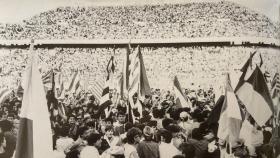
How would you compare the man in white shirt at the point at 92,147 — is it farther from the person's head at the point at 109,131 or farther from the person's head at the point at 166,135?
the person's head at the point at 166,135

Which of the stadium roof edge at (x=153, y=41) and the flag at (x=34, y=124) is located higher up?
the stadium roof edge at (x=153, y=41)

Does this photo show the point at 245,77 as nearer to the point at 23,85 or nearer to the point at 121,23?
the point at 121,23

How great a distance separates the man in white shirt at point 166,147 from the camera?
0.96m

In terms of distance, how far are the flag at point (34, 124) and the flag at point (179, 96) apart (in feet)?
1.12

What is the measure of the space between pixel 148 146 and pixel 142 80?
0.17 m

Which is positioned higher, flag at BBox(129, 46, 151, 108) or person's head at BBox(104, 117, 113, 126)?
flag at BBox(129, 46, 151, 108)

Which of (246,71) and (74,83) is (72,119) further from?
(246,71)

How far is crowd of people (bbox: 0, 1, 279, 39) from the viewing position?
970mm

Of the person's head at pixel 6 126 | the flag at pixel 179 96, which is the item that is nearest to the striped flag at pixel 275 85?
the flag at pixel 179 96

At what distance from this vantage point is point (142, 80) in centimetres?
98

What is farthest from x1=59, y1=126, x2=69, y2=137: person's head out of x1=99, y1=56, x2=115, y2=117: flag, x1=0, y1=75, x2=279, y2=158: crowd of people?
x1=99, y1=56, x2=115, y2=117: flag

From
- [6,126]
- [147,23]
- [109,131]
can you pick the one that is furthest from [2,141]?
[147,23]

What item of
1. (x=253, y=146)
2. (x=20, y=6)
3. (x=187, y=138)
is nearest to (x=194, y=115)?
(x=187, y=138)

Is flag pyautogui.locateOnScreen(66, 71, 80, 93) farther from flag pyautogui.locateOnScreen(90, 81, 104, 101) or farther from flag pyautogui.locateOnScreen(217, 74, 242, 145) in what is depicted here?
flag pyautogui.locateOnScreen(217, 74, 242, 145)
